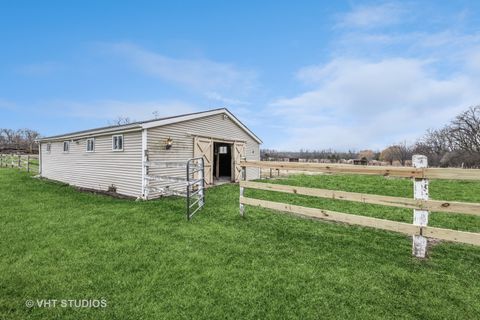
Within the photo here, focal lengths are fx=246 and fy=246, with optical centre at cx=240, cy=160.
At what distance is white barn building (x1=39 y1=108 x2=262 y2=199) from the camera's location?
371 inches

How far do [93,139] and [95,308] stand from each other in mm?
10810

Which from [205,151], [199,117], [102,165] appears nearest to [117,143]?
[102,165]

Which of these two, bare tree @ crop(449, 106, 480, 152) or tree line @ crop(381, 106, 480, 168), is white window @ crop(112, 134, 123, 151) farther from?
bare tree @ crop(449, 106, 480, 152)

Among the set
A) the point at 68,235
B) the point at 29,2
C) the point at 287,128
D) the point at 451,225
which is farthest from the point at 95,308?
the point at 287,128

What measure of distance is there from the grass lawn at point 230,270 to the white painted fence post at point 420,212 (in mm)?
205

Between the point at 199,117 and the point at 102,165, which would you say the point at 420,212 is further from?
the point at 102,165

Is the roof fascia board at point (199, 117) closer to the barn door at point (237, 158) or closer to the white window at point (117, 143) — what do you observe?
the barn door at point (237, 158)

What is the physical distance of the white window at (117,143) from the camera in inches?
400

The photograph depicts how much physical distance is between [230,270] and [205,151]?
29.2ft

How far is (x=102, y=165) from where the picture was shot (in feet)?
36.5

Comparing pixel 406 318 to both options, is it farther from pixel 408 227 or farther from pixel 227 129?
pixel 227 129

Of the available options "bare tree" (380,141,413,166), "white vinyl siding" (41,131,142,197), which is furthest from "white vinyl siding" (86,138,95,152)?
"bare tree" (380,141,413,166)

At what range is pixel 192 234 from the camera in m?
5.04

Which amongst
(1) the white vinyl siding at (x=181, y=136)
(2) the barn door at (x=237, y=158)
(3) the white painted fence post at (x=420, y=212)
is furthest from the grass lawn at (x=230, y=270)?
(2) the barn door at (x=237, y=158)
